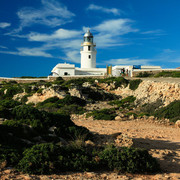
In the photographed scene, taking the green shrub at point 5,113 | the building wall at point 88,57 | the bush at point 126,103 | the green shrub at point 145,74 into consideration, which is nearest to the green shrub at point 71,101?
the bush at point 126,103

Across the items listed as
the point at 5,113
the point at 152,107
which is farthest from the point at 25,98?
the point at 5,113

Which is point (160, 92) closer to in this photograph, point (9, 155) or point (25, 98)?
point (25, 98)

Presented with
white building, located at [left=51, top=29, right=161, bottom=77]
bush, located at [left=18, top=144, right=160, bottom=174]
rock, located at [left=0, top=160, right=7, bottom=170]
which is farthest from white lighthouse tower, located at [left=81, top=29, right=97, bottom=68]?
rock, located at [left=0, top=160, right=7, bottom=170]

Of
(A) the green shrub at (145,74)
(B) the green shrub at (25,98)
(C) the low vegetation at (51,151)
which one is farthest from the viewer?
(A) the green shrub at (145,74)

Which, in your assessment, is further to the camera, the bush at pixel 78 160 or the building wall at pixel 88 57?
the building wall at pixel 88 57

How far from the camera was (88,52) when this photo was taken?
46562 millimetres

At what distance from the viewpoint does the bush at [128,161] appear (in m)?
5.41

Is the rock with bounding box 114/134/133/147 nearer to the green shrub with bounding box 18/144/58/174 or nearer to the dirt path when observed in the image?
the dirt path

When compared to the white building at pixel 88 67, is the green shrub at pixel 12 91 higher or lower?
lower

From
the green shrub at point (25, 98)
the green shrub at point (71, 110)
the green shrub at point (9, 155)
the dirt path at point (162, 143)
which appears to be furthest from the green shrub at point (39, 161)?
the green shrub at point (25, 98)

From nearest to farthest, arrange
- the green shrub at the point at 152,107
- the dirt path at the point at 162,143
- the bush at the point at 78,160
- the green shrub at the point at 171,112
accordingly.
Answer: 1. the bush at the point at 78,160
2. the dirt path at the point at 162,143
3. the green shrub at the point at 171,112
4. the green shrub at the point at 152,107

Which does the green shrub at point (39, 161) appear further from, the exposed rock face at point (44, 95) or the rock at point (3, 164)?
the exposed rock face at point (44, 95)

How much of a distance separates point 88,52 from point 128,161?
42300 millimetres

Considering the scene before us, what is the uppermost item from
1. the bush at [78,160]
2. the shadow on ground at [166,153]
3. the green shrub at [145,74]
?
the green shrub at [145,74]
